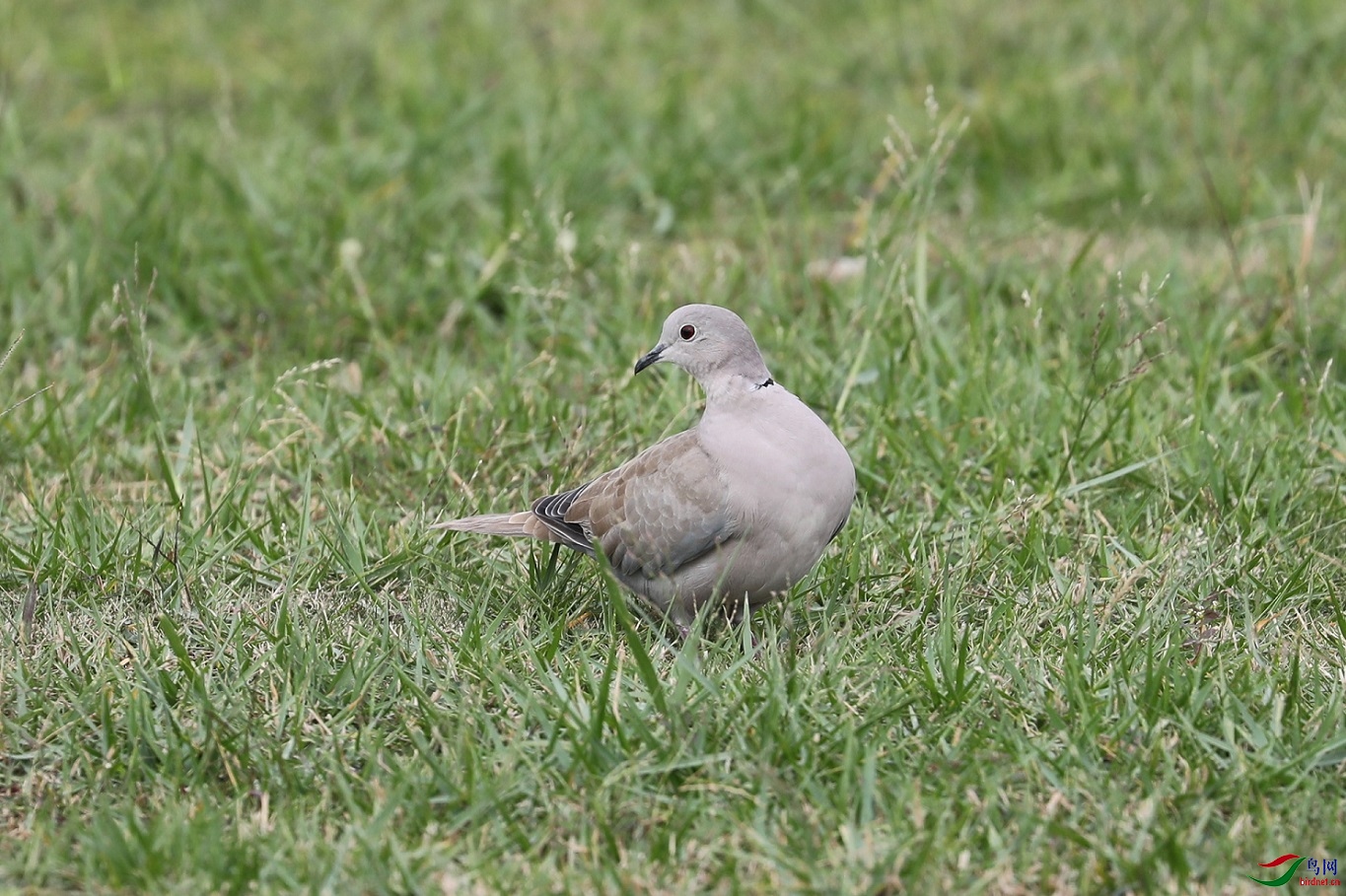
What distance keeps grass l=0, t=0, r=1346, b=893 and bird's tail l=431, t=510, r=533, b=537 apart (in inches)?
5.2

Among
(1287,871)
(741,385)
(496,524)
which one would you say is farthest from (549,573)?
(1287,871)

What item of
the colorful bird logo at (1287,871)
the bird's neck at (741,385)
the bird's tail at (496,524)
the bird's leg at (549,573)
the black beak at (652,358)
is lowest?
the colorful bird logo at (1287,871)

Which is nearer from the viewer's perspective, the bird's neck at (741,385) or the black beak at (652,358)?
the bird's neck at (741,385)

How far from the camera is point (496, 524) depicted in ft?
12.7

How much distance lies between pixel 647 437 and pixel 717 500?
113 cm

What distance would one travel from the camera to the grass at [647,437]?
2926 mm

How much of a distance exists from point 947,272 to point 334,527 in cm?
270

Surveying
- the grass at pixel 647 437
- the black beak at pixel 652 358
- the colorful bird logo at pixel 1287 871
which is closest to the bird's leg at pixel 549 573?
the grass at pixel 647 437

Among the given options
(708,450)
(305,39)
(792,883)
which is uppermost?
(305,39)

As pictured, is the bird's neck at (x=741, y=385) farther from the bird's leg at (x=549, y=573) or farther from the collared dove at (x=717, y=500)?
the bird's leg at (x=549, y=573)

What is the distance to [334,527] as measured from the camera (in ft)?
13.1

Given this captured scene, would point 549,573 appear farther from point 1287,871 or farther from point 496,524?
point 1287,871

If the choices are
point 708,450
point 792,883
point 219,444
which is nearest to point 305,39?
point 219,444

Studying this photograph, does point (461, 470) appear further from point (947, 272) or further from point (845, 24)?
point (845, 24)
